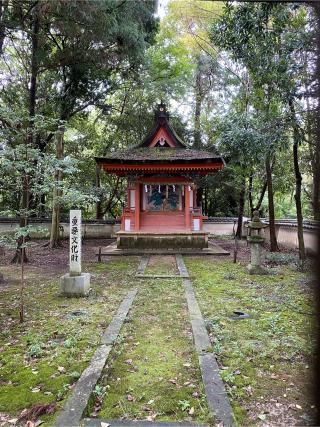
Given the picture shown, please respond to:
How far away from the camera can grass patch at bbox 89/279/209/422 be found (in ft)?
11.0

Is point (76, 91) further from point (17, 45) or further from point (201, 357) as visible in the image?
point (201, 357)

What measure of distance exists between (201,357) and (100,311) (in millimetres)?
2752

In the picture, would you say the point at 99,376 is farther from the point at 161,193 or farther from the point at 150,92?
the point at 150,92

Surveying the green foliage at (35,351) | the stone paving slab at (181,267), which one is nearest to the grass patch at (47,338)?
the green foliage at (35,351)

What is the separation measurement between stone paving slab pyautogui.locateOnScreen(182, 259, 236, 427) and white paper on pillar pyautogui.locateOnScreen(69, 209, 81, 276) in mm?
3086

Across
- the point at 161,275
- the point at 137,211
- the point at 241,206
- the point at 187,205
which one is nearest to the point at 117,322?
the point at 161,275

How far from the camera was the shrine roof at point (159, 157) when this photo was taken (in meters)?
15.1

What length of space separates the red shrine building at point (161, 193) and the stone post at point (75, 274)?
719 centimetres

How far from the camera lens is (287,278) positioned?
966cm

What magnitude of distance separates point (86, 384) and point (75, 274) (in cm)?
433

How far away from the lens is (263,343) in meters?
4.97

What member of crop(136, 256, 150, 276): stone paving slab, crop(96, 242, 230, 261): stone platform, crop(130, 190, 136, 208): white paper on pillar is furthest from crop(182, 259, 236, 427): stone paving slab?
crop(130, 190, 136, 208): white paper on pillar

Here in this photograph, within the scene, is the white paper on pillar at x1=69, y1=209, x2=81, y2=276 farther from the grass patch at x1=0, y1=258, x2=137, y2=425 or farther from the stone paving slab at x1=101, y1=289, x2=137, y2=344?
the stone paving slab at x1=101, y1=289, x2=137, y2=344

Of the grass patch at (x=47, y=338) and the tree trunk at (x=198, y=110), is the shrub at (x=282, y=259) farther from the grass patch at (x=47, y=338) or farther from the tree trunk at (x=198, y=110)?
the tree trunk at (x=198, y=110)
